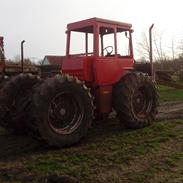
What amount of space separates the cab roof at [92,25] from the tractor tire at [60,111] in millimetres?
1739

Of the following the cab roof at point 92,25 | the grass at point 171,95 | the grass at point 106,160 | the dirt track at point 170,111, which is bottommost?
the grass at point 106,160

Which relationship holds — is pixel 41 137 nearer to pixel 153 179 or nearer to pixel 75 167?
pixel 75 167

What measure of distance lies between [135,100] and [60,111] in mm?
2253

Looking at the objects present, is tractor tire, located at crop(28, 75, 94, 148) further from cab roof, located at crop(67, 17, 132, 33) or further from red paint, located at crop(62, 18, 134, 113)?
cab roof, located at crop(67, 17, 132, 33)

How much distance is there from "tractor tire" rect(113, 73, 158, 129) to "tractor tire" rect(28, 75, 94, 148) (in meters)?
1.08

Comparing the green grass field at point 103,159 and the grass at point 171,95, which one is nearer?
the green grass field at point 103,159

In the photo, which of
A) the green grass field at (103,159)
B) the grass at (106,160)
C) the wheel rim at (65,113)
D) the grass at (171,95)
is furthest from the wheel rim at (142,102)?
the grass at (171,95)

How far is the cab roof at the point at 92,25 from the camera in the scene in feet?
27.2

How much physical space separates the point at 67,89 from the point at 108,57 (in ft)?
5.82

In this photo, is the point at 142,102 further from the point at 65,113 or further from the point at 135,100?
the point at 65,113

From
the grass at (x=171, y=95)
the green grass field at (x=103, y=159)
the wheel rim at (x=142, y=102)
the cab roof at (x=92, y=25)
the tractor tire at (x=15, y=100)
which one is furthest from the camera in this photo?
the grass at (x=171, y=95)

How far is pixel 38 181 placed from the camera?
5137 millimetres

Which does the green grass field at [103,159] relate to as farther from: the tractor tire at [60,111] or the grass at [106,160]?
the tractor tire at [60,111]

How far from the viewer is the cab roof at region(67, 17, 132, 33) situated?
8.28 m
